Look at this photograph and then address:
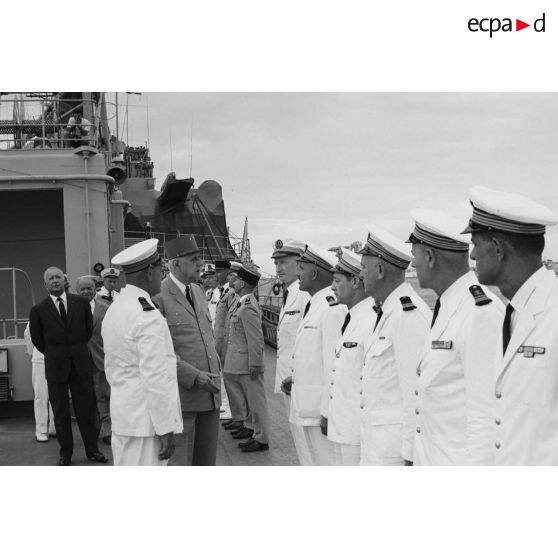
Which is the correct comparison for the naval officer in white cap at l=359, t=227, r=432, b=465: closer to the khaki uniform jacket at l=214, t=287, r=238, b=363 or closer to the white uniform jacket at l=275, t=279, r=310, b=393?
the white uniform jacket at l=275, t=279, r=310, b=393

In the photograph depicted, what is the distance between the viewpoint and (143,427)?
148 inches

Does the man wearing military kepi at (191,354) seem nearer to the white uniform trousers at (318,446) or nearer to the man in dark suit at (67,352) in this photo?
the white uniform trousers at (318,446)

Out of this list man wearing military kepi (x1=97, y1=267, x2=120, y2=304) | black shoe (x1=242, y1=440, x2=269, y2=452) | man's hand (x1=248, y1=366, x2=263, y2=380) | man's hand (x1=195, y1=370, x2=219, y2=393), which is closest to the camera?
man's hand (x1=195, y1=370, x2=219, y2=393)

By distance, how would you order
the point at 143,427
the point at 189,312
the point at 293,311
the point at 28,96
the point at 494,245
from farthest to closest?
the point at 28,96
the point at 293,311
the point at 189,312
the point at 143,427
the point at 494,245

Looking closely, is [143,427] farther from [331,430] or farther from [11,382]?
[11,382]

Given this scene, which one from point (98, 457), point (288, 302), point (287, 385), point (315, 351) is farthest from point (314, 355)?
point (98, 457)

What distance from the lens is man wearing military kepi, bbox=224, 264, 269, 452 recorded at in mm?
6559

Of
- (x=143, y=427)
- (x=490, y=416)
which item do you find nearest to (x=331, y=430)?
(x=143, y=427)

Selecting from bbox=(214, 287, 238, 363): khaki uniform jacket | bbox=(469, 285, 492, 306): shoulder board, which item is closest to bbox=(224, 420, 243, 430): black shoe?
bbox=(214, 287, 238, 363): khaki uniform jacket

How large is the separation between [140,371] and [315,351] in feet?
4.18

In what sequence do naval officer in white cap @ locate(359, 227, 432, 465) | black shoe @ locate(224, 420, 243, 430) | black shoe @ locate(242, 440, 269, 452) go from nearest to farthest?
naval officer in white cap @ locate(359, 227, 432, 465) → black shoe @ locate(242, 440, 269, 452) → black shoe @ locate(224, 420, 243, 430)

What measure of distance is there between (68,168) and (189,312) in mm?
4780

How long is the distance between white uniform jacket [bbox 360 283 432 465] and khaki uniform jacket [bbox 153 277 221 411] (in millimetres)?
1280

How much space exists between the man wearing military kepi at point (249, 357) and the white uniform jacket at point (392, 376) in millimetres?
3145
